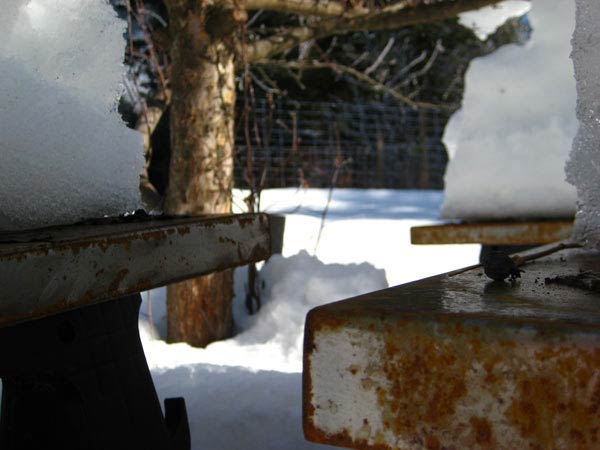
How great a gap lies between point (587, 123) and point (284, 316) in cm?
262

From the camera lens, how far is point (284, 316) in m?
Answer: 3.71

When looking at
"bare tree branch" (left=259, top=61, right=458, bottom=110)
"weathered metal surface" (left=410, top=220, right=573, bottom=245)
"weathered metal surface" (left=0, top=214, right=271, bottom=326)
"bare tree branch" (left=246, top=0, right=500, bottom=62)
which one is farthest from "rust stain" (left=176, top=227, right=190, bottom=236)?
"bare tree branch" (left=259, top=61, right=458, bottom=110)

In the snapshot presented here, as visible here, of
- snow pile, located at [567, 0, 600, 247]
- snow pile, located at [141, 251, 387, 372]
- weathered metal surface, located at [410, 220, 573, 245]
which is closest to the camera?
snow pile, located at [567, 0, 600, 247]

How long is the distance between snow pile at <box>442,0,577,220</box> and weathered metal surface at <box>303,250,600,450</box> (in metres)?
2.32

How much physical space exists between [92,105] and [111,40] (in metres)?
0.22

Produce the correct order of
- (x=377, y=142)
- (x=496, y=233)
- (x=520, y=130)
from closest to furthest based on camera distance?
(x=496, y=233), (x=520, y=130), (x=377, y=142)

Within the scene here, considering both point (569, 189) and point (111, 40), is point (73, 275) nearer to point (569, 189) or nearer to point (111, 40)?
point (111, 40)

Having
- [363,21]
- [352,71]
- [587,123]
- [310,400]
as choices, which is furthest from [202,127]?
[310,400]

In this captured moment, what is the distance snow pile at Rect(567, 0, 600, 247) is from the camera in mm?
1162

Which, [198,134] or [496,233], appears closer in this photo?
[496,233]

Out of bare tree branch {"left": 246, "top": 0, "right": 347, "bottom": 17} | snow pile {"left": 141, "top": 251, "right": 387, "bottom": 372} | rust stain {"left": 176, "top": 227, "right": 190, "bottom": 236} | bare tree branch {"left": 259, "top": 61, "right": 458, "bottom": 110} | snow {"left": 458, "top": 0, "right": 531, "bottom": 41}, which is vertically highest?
snow {"left": 458, "top": 0, "right": 531, "bottom": 41}

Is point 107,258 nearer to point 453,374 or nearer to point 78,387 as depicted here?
point 78,387

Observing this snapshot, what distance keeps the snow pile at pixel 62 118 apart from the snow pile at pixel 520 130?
1939mm

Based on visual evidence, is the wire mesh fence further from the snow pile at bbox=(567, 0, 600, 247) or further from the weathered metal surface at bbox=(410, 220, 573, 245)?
the snow pile at bbox=(567, 0, 600, 247)
